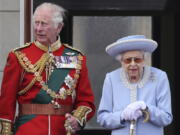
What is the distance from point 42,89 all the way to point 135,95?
0.60m

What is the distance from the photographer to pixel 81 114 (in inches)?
200

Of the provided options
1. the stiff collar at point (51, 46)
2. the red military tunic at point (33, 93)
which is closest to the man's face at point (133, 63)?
the red military tunic at point (33, 93)

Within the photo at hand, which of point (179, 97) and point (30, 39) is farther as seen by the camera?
point (179, 97)

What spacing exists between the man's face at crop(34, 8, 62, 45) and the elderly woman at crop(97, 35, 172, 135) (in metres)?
0.43

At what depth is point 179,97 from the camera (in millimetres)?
7840

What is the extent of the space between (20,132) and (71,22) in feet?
9.12

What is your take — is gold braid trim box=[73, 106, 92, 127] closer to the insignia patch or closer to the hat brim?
the insignia patch

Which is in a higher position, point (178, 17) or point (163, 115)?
point (178, 17)

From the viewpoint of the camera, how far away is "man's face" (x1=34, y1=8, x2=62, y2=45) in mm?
4980

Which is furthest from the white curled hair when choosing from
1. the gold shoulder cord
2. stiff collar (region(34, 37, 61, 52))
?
the gold shoulder cord

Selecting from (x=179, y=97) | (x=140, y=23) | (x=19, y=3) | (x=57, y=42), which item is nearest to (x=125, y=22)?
(x=140, y=23)

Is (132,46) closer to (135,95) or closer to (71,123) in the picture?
(135,95)

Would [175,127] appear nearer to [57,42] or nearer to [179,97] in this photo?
[179,97]

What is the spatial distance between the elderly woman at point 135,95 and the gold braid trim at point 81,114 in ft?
0.35
